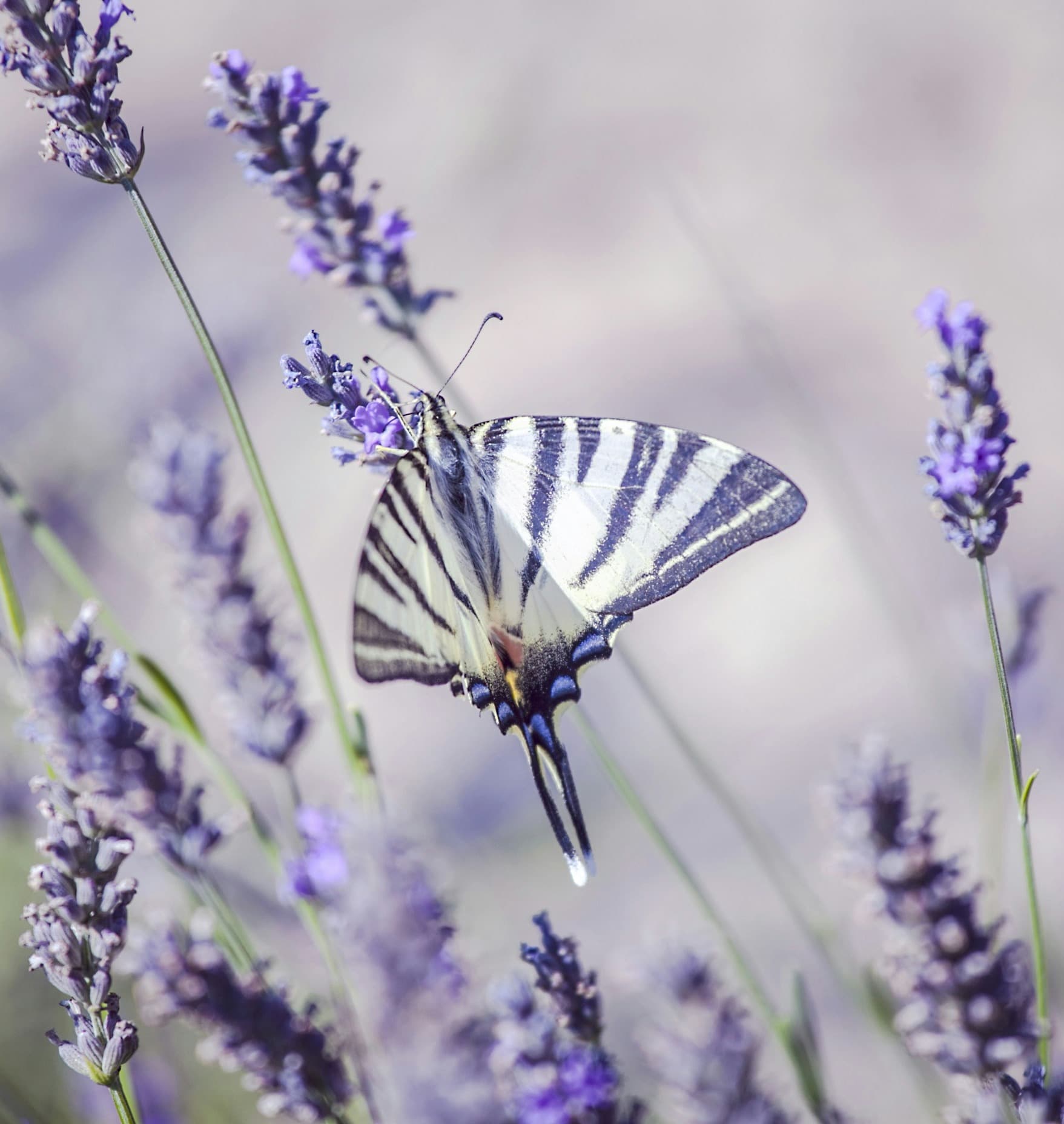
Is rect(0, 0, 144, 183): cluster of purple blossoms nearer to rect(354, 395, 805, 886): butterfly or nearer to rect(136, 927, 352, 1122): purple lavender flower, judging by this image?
rect(354, 395, 805, 886): butterfly

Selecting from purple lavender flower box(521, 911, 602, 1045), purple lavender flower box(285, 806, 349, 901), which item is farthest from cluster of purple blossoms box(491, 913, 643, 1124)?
purple lavender flower box(285, 806, 349, 901)

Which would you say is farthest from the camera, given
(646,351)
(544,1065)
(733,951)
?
(646,351)

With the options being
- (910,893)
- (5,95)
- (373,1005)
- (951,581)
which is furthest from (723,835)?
(5,95)

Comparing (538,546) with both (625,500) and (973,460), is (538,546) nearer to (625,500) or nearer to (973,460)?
(625,500)

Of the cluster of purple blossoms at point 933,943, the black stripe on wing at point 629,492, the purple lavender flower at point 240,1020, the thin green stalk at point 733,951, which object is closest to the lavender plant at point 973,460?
the cluster of purple blossoms at point 933,943

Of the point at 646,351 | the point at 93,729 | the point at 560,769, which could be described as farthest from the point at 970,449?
the point at 646,351
